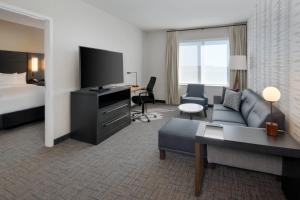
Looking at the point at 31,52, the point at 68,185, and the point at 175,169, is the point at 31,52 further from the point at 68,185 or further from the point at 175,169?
the point at 175,169

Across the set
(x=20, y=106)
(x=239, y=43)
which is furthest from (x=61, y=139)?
(x=239, y=43)

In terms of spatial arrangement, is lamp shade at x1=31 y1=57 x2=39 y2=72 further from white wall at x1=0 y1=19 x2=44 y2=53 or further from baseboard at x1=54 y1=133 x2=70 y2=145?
baseboard at x1=54 y1=133 x2=70 y2=145

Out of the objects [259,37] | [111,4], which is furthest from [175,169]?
[111,4]

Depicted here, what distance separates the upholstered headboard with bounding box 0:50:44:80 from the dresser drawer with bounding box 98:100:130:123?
401 cm

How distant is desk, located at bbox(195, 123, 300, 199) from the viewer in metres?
1.61

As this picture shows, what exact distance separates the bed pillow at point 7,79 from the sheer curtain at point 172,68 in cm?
473

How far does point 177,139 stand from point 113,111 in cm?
163

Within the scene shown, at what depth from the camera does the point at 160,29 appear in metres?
6.46

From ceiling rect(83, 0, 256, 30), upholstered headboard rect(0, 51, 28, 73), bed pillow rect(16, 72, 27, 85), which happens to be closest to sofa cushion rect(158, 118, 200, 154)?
ceiling rect(83, 0, 256, 30)

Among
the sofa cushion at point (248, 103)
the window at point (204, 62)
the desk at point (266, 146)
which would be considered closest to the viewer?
the desk at point (266, 146)

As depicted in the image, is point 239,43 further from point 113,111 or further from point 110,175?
point 110,175

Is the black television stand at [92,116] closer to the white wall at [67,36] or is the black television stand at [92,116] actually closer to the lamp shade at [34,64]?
the white wall at [67,36]

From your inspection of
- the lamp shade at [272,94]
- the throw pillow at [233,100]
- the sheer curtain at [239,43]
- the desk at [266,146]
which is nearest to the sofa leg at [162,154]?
the desk at [266,146]

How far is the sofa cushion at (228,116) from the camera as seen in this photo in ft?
10.5
